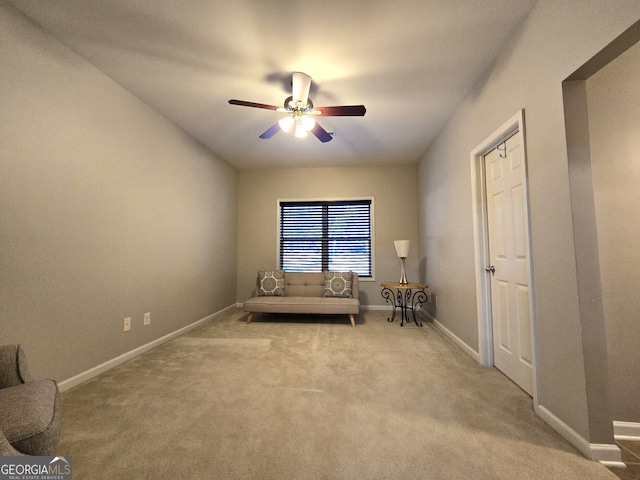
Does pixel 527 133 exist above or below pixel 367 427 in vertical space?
above

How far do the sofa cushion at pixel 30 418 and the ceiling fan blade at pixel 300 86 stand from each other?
8.23 feet

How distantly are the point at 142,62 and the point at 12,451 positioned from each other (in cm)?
257

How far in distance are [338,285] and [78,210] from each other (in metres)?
3.19

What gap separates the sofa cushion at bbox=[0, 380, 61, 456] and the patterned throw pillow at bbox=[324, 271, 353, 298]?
326 centimetres

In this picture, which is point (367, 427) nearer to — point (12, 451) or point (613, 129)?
point (12, 451)

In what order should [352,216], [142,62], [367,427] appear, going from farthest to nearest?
1. [352,216]
2. [142,62]
3. [367,427]

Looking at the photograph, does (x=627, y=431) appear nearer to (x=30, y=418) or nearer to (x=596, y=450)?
(x=596, y=450)

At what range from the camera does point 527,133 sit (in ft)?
5.60

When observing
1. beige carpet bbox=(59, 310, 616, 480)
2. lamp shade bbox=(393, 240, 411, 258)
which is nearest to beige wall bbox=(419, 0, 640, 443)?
beige carpet bbox=(59, 310, 616, 480)

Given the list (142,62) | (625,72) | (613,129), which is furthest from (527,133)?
Answer: (142,62)

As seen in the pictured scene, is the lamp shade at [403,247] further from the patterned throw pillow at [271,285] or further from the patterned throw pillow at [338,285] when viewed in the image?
the patterned throw pillow at [271,285]

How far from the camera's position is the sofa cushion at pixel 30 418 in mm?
922

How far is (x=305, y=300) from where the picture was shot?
3.86 metres
